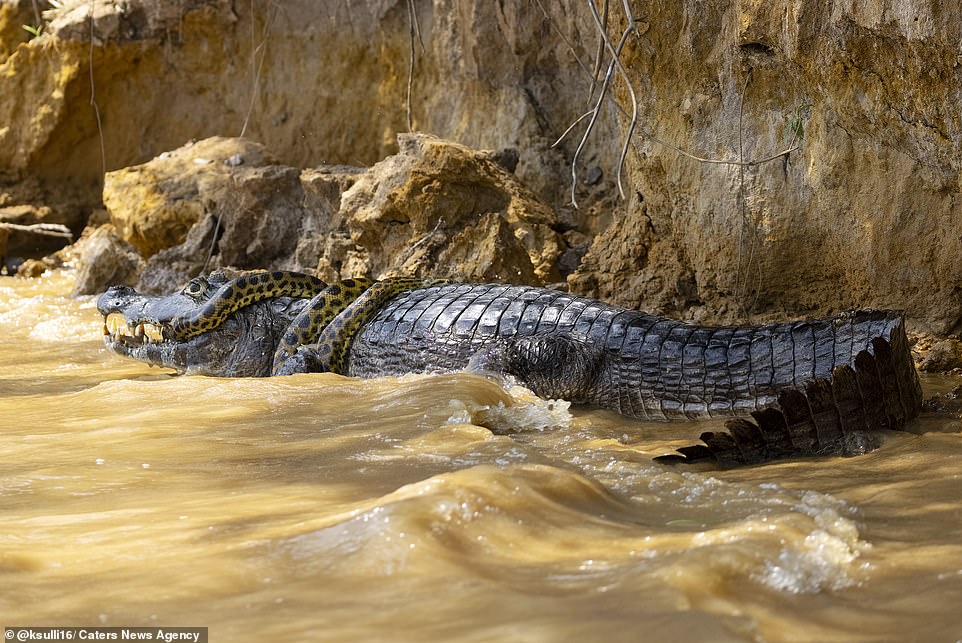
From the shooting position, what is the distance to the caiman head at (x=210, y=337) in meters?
5.48

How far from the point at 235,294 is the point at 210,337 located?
12.4 inches

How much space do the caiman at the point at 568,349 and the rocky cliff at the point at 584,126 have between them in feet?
2.99

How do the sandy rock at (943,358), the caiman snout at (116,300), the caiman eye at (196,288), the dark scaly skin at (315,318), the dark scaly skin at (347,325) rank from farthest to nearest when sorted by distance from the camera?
the caiman snout at (116,300) → the caiman eye at (196,288) → the dark scaly skin at (315,318) → the dark scaly skin at (347,325) → the sandy rock at (943,358)

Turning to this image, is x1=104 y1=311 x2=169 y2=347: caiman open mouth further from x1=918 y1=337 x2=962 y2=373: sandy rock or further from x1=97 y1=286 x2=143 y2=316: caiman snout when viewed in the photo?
x1=918 y1=337 x2=962 y2=373: sandy rock

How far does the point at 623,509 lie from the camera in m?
2.21

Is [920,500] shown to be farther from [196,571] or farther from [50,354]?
[50,354]

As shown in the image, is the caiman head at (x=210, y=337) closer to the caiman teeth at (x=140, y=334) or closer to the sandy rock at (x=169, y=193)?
the caiman teeth at (x=140, y=334)

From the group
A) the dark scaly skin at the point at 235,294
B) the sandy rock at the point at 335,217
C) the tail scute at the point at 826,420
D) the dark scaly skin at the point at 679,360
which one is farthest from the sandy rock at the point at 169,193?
the tail scute at the point at 826,420

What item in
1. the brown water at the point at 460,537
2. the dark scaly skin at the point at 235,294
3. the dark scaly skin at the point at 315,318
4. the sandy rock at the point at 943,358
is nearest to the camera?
the brown water at the point at 460,537

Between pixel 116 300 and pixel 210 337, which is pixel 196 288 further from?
pixel 116 300

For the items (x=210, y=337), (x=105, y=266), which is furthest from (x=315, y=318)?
(x=105, y=266)

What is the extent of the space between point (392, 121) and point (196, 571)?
8.66m

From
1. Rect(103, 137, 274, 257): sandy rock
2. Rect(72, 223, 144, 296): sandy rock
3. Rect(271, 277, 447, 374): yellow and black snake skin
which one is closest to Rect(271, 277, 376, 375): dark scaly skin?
Rect(271, 277, 447, 374): yellow and black snake skin

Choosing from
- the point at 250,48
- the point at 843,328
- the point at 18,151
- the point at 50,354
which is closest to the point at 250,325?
the point at 50,354
